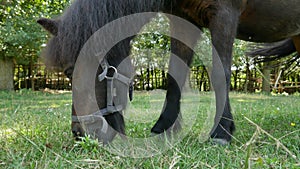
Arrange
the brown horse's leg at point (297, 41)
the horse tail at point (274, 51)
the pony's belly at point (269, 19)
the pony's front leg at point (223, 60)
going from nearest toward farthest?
the pony's front leg at point (223, 60), the pony's belly at point (269, 19), the brown horse's leg at point (297, 41), the horse tail at point (274, 51)

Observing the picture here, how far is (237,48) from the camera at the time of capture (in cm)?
1125

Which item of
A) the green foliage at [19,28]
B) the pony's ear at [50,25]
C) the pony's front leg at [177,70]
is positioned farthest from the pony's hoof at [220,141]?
the green foliage at [19,28]

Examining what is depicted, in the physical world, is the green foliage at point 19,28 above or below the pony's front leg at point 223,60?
→ above

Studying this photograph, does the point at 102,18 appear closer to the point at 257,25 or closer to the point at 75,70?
the point at 75,70

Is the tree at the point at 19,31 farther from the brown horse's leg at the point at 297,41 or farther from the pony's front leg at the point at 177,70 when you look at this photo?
the brown horse's leg at the point at 297,41

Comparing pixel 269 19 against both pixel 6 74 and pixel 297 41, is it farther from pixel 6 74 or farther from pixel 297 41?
pixel 6 74

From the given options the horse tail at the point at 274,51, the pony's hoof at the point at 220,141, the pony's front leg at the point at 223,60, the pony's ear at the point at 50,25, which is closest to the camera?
the pony's ear at the point at 50,25

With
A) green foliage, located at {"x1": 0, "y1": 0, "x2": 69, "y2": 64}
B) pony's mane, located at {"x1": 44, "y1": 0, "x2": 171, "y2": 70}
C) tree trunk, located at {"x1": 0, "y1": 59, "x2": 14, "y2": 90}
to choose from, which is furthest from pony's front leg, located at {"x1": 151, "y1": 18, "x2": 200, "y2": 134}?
tree trunk, located at {"x1": 0, "y1": 59, "x2": 14, "y2": 90}

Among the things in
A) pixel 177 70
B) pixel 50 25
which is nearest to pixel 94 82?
pixel 50 25

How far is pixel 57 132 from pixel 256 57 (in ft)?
9.29

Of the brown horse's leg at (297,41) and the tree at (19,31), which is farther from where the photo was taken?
the tree at (19,31)

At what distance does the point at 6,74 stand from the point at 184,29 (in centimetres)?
1006

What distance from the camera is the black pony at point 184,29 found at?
182 centimetres

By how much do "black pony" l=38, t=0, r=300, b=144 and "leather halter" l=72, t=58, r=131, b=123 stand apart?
22 millimetres
